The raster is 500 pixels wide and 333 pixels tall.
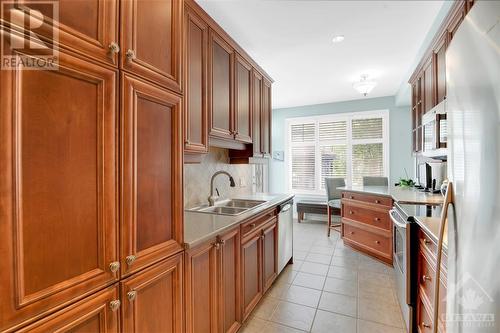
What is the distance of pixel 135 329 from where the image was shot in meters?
0.99

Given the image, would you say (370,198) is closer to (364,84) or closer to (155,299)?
(364,84)

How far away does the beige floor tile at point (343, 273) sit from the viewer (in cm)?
280

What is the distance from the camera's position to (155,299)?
1100 millimetres

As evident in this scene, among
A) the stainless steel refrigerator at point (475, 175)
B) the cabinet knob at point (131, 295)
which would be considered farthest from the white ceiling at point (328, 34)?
the cabinet knob at point (131, 295)

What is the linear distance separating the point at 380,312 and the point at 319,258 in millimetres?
1246

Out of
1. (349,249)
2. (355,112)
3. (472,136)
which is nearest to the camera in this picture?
(472,136)

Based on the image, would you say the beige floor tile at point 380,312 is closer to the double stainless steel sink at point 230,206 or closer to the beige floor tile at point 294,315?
the beige floor tile at point 294,315

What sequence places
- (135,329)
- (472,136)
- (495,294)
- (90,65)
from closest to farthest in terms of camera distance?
(495,294)
(472,136)
(90,65)
(135,329)

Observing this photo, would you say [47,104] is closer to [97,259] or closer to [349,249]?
[97,259]

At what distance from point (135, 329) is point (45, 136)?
813 mm

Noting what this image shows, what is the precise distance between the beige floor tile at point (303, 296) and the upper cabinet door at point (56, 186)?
6.27ft

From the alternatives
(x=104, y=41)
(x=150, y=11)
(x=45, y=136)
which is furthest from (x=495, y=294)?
(x=150, y=11)

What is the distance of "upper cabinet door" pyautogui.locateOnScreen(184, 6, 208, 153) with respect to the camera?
5.63 feet

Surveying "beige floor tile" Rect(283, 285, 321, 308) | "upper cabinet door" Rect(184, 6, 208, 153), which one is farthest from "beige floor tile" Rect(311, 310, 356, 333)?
"upper cabinet door" Rect(184, 6, 208, 153)
